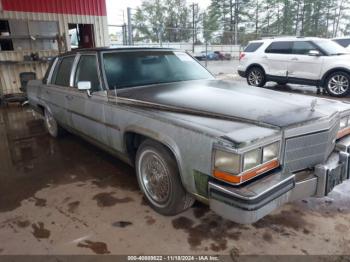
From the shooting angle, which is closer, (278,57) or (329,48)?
(329,48)

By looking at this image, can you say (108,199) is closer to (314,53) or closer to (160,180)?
(160,180)

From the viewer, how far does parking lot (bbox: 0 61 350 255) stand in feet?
7.73

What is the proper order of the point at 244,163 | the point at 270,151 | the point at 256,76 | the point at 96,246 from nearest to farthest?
the point at 244,163, the point at 270,151, the point at 96,246, the point at 256,76

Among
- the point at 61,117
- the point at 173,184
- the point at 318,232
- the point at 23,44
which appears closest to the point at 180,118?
the point at 173,184

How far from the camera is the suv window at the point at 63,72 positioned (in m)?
4.31

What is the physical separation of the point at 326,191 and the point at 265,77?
339 inches

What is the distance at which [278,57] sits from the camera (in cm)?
971

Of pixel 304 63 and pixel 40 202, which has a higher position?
pixel 304 63

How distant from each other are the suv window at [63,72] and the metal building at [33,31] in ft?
17.8

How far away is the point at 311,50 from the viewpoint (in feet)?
29.2

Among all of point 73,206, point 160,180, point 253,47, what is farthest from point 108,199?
point 253,47

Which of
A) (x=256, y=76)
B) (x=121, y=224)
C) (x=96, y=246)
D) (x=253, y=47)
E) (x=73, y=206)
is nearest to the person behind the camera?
(x=96, y=246)

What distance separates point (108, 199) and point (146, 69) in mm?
1660

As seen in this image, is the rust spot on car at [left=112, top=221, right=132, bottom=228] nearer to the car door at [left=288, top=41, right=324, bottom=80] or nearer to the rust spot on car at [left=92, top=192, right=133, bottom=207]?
the rust spot on car at [left=92, top=192, right=133, bottom=207]
